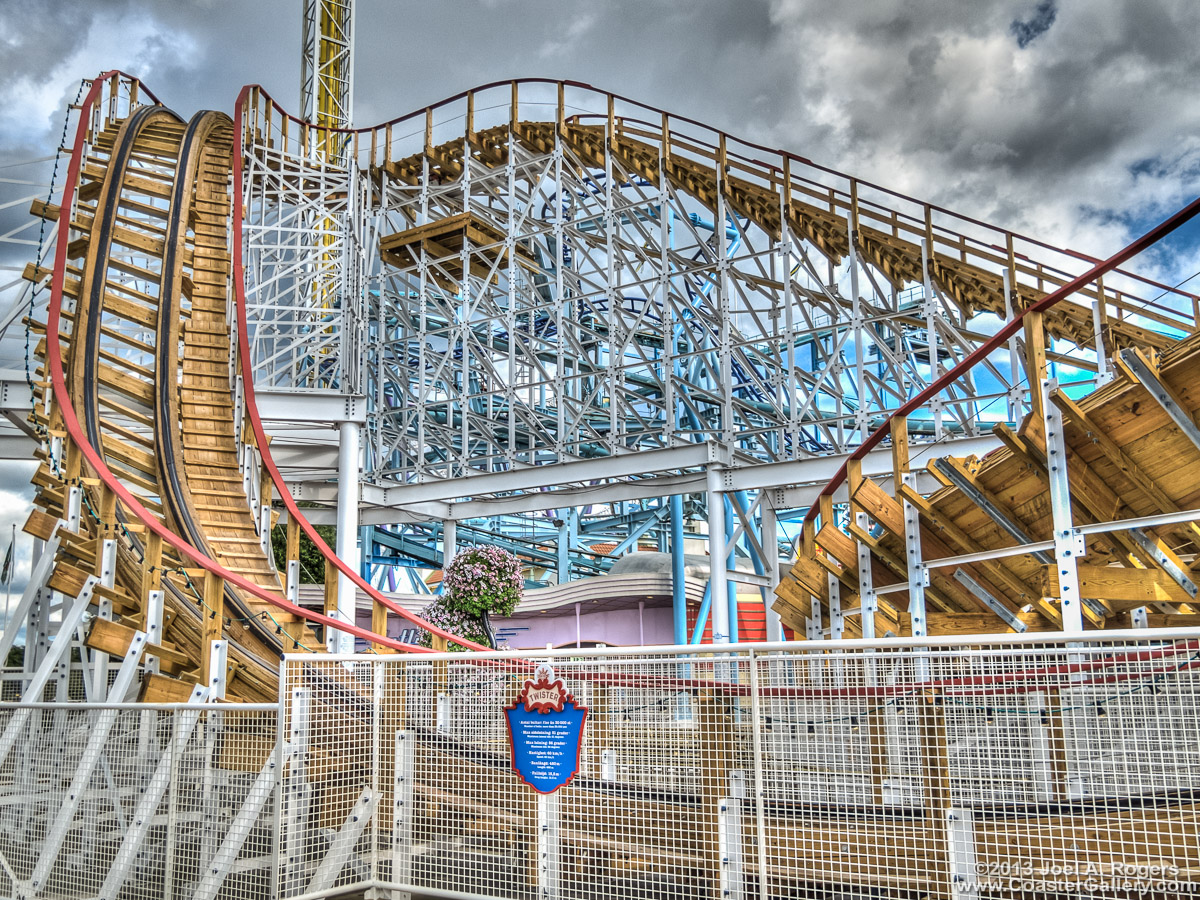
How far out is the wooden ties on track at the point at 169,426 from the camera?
8.95 meters

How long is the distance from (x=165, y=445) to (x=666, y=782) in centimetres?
809

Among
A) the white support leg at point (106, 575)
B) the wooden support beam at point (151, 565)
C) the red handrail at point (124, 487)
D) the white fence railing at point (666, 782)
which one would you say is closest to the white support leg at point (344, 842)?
the white fence railing at point (666, 782)

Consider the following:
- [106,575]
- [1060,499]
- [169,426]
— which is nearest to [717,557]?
[169,426]

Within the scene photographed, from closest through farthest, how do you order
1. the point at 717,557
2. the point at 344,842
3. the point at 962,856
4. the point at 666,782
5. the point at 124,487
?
the point at 962,856, the point at 666,782, the point at 344,842, the point at 124,487, the point at 717,557

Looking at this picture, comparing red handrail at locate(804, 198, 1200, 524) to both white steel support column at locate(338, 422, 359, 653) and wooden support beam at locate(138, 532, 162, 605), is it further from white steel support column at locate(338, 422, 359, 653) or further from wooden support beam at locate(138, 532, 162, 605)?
white steel support column at locate(338, 422, 359, 653)

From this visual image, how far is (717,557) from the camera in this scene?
17.5 metres

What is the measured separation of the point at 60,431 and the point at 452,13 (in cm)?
3933

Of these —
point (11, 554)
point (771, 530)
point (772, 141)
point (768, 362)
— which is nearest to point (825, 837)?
point (11, 554)

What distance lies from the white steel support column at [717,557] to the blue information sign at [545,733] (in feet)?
36.6

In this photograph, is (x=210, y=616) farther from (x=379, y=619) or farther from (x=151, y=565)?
(x=379, y=619)

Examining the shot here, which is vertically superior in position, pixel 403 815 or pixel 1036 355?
pixel 1036 355

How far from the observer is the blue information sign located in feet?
18.7

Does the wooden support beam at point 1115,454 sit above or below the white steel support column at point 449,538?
below

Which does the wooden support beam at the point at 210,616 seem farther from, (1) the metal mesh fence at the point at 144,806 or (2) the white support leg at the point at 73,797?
(2) the white support leg at the point at 73,797
